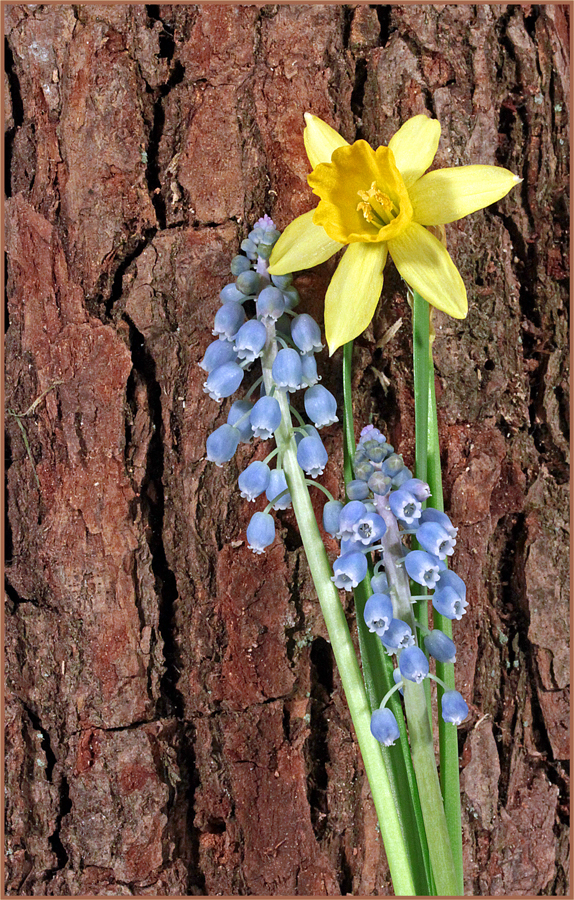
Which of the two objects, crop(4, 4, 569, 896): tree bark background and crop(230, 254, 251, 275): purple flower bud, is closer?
crop(230, 254, 251, 275): purple flower bud

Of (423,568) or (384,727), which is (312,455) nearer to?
(423,568)

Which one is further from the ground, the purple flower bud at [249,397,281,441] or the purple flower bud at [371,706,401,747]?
the purple flower bud at [249,397,281,441]

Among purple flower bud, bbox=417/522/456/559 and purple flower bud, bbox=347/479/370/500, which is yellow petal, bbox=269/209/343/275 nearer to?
purple flower bud, bbox=347/479/370/500

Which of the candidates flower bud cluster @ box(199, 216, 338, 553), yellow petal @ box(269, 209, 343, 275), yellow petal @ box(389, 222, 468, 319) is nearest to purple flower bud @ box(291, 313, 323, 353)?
flower bud cluster @ box(199, 216, 338, 553)

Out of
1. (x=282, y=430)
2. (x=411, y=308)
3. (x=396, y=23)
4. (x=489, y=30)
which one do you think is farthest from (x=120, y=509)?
(x=489, y=30)

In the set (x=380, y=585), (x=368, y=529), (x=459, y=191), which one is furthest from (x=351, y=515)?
(x=459, y=191)

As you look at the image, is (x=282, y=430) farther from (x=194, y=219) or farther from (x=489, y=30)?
(x=489, y=30)

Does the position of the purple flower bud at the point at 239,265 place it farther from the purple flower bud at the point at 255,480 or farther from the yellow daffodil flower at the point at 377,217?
the purple flower bud at the point at 255,480
